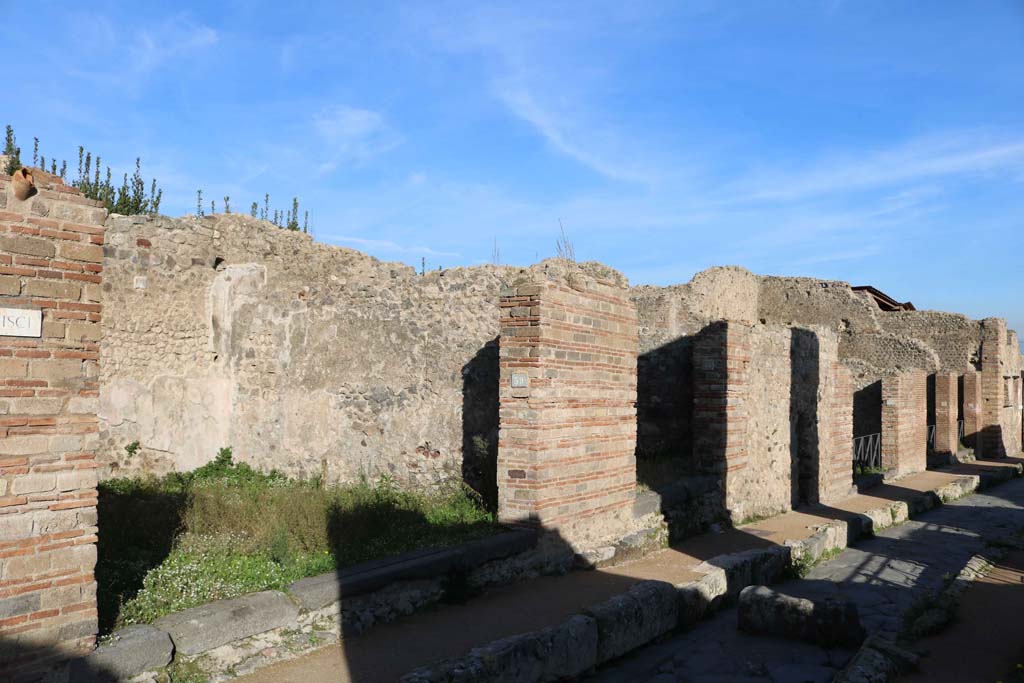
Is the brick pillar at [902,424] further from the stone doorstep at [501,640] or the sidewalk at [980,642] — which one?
the stone doorstep at [501,640]

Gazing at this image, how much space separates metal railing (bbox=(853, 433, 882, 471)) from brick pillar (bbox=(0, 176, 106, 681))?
1361 centimetres

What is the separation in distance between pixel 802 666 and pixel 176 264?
8298 mm

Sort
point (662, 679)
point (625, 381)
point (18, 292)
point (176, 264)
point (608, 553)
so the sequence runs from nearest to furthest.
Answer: point (18, 292), point (662, 679), point (608, 553), point (625, 381), point (176, 264)

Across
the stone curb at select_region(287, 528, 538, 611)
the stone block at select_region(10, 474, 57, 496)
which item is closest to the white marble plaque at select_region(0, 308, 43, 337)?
the stone block at select_region(10, 474, 57, 496)

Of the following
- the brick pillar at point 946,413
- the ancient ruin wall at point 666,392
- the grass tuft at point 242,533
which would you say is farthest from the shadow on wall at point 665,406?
the brick pillar at point 946,413

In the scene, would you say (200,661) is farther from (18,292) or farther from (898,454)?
(898,454)

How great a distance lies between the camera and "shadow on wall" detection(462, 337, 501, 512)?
786 centimetres

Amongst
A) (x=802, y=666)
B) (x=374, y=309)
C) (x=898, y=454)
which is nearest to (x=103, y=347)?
(x=374, y=309)

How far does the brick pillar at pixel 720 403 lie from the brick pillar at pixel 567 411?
175 cm

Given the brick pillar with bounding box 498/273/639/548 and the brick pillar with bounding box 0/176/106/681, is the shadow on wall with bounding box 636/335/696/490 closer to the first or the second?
the brick pillar with bounding box 498/273/639/548

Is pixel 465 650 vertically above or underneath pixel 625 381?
underneath

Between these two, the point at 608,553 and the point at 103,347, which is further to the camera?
the point at 103,347

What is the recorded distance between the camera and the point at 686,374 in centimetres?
984

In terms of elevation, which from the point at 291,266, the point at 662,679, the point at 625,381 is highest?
the point at 291,266
